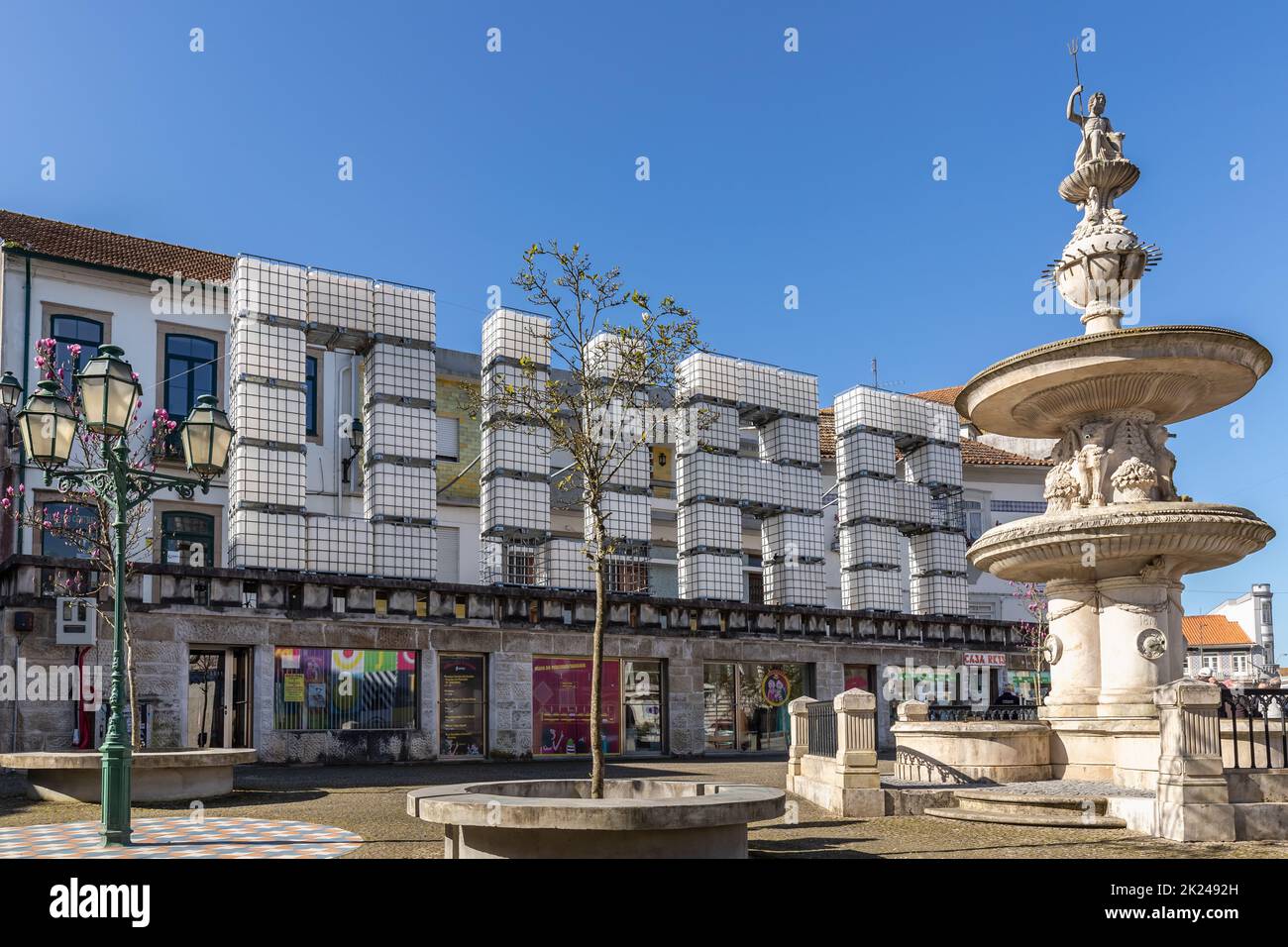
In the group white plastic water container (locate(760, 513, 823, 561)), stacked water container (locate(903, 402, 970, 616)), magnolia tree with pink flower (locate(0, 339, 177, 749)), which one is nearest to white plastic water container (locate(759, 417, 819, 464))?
white plastic water container (locate(760, 513, 823, 561))

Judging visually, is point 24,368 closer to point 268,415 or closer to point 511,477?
point 268,415

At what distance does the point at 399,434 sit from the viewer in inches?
1073

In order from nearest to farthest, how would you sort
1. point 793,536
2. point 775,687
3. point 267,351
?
point 267,351
point 775,687
point 793,536

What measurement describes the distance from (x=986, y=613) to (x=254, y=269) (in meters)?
31.2

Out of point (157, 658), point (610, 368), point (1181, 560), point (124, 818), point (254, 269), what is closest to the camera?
point (124, 818)

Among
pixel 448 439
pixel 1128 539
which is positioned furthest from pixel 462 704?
pixel 1128 539

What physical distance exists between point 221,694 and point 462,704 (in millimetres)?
5153

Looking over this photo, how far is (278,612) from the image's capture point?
24531 mm

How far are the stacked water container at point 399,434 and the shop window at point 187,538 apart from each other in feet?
20.1

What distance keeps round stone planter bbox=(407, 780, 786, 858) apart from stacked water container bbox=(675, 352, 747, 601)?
22.1 m

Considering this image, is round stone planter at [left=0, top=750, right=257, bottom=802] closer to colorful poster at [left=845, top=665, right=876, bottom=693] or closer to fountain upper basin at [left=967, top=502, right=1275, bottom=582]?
fountain upper basin at [left=967, top=502, right=1275, bottom=582]
